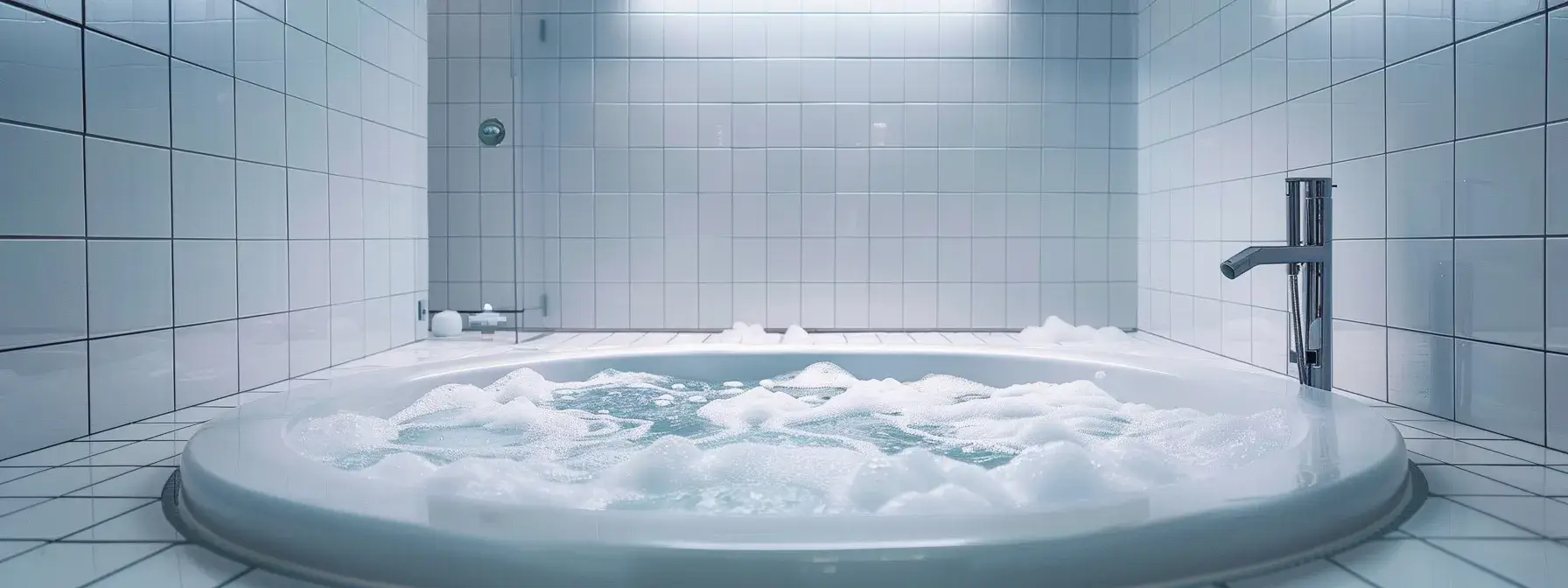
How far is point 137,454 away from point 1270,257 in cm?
188

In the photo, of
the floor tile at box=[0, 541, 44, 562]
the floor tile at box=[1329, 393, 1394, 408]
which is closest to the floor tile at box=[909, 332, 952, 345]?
the floor tile at box=[1329, 393, 1394, 408]

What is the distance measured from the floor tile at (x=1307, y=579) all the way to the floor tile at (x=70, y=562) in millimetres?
1074

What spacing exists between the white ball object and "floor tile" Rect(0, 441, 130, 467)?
1728 millimetres

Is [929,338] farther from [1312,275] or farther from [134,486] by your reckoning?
[134,486]

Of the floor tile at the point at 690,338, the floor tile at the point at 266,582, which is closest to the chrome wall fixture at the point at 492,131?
the floor tile at the point at 690,338

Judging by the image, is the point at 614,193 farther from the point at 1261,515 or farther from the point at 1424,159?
the point at 1261,515

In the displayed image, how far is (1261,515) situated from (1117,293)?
297 centimetres

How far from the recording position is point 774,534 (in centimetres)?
80

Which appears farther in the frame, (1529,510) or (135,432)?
(135,432)

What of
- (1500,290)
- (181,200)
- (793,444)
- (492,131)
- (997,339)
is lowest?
(793,444)

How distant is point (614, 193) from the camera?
3619mm


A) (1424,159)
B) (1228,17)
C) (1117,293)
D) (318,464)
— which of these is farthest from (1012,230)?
(318,464)

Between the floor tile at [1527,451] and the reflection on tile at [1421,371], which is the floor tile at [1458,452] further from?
the reflection on tile at [1421,371]

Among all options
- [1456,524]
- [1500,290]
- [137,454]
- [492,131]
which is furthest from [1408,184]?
[492,131]
